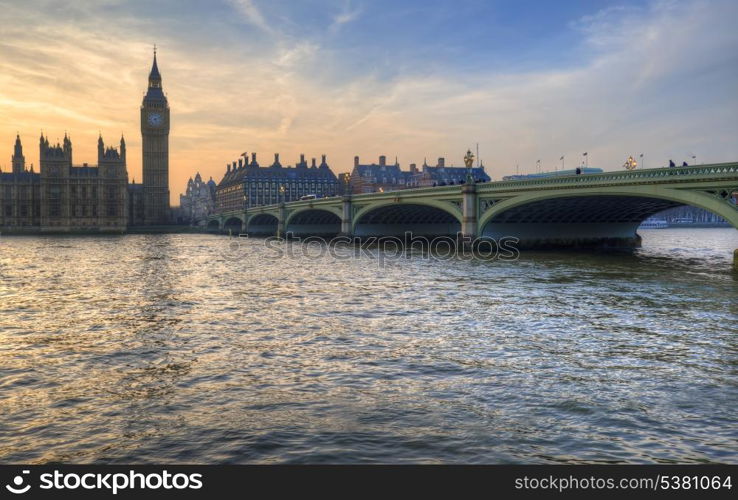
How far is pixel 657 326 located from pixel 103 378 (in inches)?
626

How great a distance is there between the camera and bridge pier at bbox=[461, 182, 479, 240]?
5634 centimetres

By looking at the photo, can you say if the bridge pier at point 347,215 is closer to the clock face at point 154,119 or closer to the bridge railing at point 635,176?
the bridge railing at point 635,176

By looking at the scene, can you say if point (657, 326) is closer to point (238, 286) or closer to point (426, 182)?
point (238, 286)

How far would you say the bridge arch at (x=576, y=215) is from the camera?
1800 inches

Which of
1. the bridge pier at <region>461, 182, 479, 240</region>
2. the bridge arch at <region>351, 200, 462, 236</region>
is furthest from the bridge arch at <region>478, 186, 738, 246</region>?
the bridge arch at <region>351, 200, 462, 236</region>

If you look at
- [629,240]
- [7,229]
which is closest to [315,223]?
[629,240]

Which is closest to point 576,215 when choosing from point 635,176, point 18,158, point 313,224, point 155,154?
point 635,176

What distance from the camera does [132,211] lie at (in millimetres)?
171625

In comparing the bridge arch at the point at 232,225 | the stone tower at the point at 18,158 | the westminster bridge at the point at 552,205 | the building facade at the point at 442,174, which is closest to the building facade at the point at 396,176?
the building facade at the point at 442,174

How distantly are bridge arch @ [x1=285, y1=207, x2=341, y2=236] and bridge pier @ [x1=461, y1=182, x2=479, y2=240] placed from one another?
52128 millimetres
